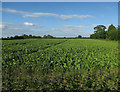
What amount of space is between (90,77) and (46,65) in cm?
326

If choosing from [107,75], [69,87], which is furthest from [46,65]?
[107,75]

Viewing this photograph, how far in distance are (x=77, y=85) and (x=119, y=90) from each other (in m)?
2.12

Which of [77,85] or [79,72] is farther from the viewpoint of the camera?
[79,72]

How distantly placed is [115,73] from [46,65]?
4377 millimetres

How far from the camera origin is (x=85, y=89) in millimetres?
6172

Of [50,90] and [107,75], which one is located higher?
[107,75]

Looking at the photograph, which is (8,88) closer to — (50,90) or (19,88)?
(19,88)

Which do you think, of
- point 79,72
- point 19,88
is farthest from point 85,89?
point 19,88

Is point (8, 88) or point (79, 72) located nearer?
point (8, 88)

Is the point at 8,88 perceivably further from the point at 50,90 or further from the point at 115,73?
the point at 115,73

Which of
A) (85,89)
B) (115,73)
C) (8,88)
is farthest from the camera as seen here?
(115,73)

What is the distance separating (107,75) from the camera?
22.8 ft

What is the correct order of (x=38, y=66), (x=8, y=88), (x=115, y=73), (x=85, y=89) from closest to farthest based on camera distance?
(x=85, y=89) < (x=8, y=88) < (x=115, y=73) < (x=38, y=66)

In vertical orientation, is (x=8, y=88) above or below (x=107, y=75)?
below
